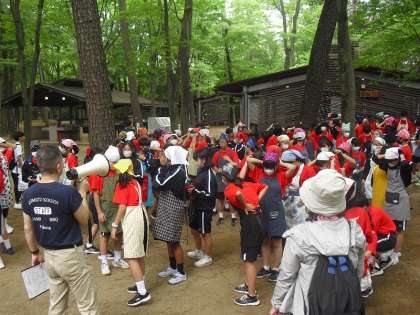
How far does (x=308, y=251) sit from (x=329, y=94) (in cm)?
1708

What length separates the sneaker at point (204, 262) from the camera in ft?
19.9

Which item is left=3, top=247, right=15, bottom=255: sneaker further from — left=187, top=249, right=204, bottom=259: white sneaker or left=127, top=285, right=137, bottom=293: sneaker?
left=187, top=249, right=204, bottom=259: white sneaker

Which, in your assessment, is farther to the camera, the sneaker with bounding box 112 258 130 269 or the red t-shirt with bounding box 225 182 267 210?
the sneaker with bounding box 112 258 130 269

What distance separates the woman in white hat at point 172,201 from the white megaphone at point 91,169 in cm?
133

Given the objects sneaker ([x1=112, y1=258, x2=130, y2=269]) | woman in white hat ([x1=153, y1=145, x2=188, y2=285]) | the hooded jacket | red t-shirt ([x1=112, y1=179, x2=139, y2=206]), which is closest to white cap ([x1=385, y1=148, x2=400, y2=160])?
woman in white hat ([x1=153, y1=145, x2=188, y2=285])

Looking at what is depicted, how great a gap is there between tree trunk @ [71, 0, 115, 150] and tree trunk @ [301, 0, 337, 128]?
6758 mm

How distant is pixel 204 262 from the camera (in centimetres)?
609

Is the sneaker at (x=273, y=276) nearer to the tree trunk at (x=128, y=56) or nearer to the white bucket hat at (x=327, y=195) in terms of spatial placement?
the white bucket hat at (x=327, y=195)

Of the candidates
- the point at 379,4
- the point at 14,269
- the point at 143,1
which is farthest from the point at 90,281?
the point at 143,1

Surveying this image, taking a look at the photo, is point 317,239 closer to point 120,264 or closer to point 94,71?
point 120,264

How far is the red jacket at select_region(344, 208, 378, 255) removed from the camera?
4250 mm

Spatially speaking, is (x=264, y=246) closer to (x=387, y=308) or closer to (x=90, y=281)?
(x=387, y=308)

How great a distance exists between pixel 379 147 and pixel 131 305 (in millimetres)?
4482

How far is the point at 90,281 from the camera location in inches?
148
